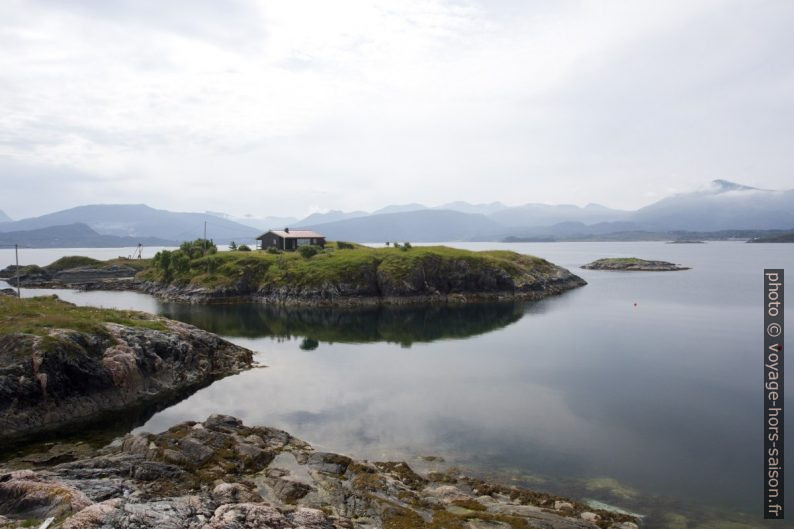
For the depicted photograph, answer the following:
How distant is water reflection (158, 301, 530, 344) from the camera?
271 ft

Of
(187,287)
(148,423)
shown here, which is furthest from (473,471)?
(187,287)

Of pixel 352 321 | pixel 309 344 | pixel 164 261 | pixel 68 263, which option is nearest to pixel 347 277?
pixel 352 321

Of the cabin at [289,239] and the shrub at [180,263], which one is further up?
the cabin at [289,239]

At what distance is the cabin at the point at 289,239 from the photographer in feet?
509

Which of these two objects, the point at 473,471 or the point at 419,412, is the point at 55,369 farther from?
the point at 473,471

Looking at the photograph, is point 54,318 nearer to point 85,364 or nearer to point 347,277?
point 85,364

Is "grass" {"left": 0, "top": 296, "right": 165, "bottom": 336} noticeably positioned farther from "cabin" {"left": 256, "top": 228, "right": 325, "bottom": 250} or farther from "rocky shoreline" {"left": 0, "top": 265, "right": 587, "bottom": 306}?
"cabin" {"left": 256, "top": 228, "right": 325, "bottom": 250}

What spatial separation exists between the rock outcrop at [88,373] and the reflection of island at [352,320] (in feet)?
73.6

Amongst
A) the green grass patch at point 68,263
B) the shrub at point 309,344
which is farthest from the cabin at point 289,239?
the shrub at point 309,344

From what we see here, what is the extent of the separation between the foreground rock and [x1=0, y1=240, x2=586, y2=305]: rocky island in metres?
85.7

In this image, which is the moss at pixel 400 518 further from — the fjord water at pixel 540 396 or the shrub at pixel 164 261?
the shrub at pixel 164 261

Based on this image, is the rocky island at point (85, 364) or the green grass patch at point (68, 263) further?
the green grass patch at point (68, 263)

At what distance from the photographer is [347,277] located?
124m

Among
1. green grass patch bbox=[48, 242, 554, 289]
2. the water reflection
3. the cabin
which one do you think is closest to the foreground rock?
the water reflection
